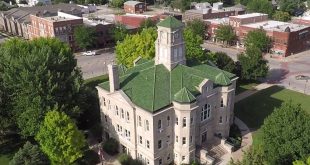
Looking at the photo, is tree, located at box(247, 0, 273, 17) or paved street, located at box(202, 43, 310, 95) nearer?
paved street, located at box(202, 43, 310, 95)

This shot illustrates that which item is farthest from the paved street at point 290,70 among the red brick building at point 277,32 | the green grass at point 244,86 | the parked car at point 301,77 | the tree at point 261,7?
the tree at point 261,7

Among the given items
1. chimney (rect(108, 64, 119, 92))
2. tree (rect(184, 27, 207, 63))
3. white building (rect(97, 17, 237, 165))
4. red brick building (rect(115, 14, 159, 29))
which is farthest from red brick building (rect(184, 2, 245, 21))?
chimney (rect(108, 64, 119, 92))

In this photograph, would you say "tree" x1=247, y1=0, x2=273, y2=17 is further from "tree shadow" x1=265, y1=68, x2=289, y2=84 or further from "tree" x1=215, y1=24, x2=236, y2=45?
"tree shadow" x1=265, y1=68, x2=289, y2=84

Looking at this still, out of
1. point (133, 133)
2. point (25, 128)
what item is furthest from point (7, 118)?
point (133, 133)

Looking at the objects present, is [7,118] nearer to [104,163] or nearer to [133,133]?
[104,163]

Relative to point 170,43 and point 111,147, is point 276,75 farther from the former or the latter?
point 111,147

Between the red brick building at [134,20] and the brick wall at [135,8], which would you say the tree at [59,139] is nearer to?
the red brick building at [134,20]

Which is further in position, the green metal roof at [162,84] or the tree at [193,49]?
the tree at [193,49]
